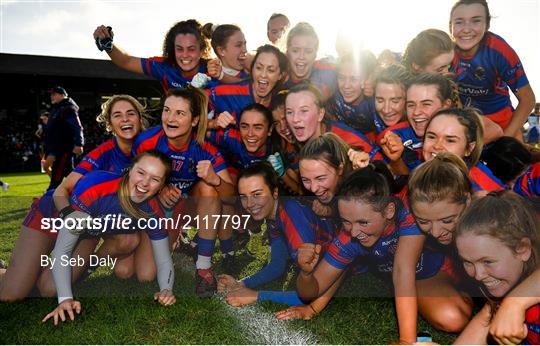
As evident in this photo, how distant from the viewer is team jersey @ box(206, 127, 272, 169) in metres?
4.63

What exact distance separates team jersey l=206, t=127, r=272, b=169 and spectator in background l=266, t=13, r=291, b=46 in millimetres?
2147

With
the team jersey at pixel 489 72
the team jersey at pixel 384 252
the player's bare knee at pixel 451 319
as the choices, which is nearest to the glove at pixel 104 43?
the team jersey at pixel 384 252

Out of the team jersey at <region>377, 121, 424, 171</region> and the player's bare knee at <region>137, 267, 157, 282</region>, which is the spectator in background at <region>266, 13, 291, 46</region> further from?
the player's bare knee at <region>137, 267, 157, 282</region>

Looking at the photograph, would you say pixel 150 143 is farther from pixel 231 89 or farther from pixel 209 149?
pixel 231 89

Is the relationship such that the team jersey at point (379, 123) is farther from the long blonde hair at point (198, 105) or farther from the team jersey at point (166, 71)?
the team jersey at point (166, 71)

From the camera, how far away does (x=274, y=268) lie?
3.95 m

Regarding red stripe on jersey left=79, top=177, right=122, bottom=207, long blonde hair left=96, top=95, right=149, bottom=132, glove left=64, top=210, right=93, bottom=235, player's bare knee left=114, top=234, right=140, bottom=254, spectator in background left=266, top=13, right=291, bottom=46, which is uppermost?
spectator in background left=266, top=13, right=291, bottom=46

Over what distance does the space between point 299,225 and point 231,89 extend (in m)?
1.89

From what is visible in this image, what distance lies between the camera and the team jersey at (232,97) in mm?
4801

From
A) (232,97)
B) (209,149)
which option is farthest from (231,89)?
(209,149)

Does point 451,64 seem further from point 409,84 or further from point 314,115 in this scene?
point 314,115

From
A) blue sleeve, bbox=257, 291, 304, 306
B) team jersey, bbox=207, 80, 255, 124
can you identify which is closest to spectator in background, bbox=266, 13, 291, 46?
team jersey, bbox=207, 80, 255, 124

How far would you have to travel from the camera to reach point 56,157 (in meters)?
9.78

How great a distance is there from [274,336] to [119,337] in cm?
100
